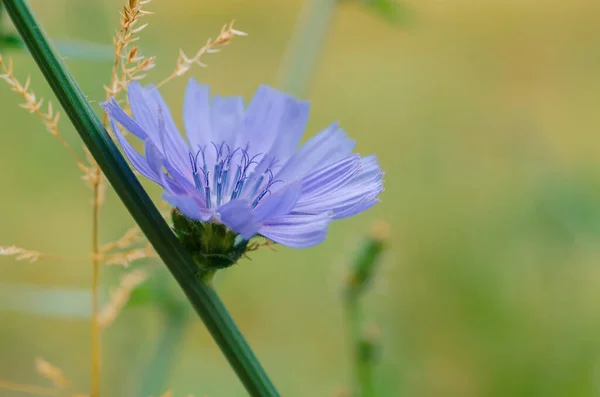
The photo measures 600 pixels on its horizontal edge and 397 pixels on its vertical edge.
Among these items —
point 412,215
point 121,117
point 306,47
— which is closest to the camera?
point 121,117

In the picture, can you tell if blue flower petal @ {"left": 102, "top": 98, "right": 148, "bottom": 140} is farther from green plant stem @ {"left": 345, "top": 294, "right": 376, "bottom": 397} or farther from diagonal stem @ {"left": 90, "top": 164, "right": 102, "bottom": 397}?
green plant stem @ {"left": 345, "top": 294, "right": 376, "bottom": 397}

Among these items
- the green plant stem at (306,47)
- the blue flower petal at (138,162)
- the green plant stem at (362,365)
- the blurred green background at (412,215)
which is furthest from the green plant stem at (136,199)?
the green plant stem at (306,47)

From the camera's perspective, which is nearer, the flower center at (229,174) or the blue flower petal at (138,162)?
the blue flower petal at (138,162)

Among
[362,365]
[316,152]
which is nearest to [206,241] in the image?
[316,152]

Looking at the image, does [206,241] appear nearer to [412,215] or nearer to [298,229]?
[298,229]

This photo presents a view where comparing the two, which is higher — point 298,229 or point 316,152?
point 316,152

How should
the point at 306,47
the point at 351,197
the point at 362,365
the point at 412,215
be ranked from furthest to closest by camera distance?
the point at 412,215, the point at 306,47, the point at 362,365, the point at 351,197

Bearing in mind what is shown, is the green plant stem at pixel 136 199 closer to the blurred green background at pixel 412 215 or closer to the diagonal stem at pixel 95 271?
the diagonal stem at pixel 95 271
